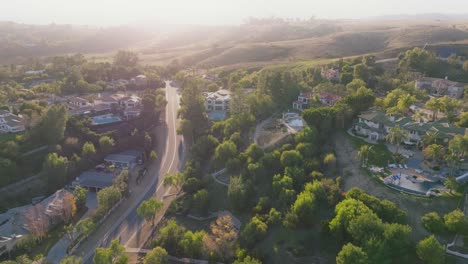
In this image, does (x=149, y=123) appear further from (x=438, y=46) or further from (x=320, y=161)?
(x=438, y=46)

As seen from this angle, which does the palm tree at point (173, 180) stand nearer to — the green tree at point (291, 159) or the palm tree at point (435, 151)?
the green tree at point (291, 159)

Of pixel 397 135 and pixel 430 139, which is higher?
pixel 397 135

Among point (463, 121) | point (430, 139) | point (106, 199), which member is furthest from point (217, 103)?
point (463, 121)

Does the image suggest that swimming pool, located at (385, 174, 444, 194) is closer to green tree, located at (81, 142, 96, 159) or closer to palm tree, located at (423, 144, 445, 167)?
palm tree, located at (423, 144, 445, 167)

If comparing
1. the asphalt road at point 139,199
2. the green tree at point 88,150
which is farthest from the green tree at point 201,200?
the green tree at point 88,150

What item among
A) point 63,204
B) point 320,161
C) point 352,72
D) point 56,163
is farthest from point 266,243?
point 352,72

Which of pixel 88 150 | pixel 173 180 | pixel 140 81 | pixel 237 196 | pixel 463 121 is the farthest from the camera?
pixel 140 81

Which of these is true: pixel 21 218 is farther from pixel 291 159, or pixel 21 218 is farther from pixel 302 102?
pixel 302 102

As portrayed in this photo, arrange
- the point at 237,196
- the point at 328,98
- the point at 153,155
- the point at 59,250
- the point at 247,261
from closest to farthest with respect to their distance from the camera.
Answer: the point at 247,261 < the point at 59,250 < the point at 237,196 < the point at 153,155 < the point at 328,98
